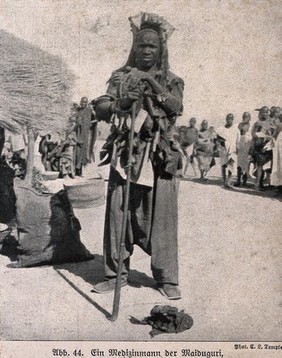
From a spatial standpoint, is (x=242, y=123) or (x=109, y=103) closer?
(x=109, y=103)

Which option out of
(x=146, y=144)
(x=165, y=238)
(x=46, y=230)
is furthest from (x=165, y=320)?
(x=146, y=144)

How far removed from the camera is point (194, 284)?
4.82 metres

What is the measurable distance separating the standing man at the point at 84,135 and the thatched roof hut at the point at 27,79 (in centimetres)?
15

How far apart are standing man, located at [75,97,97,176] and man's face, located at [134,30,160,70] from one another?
511 millimetres

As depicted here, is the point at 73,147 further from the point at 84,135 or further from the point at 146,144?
the point at 146,144

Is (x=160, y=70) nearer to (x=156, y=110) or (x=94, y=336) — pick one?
(x=156, y=110)

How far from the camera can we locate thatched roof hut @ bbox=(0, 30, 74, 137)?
486 cm

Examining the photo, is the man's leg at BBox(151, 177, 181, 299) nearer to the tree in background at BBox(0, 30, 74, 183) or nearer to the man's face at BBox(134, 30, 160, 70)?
the man's face at BBox(134, 30, 160, 70)

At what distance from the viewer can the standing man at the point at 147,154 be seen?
4.58 m

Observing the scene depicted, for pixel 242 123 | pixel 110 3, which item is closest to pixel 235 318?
pixel 242 123

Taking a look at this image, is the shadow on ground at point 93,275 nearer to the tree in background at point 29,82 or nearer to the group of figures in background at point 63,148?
the group of figures in background at point 63,148

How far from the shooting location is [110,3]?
191 inches

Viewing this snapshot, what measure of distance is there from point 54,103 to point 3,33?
60 cm

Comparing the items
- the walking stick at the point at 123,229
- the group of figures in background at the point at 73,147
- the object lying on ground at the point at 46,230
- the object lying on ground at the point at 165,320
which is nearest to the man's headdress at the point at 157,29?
the walking stick at the point at 123,229
